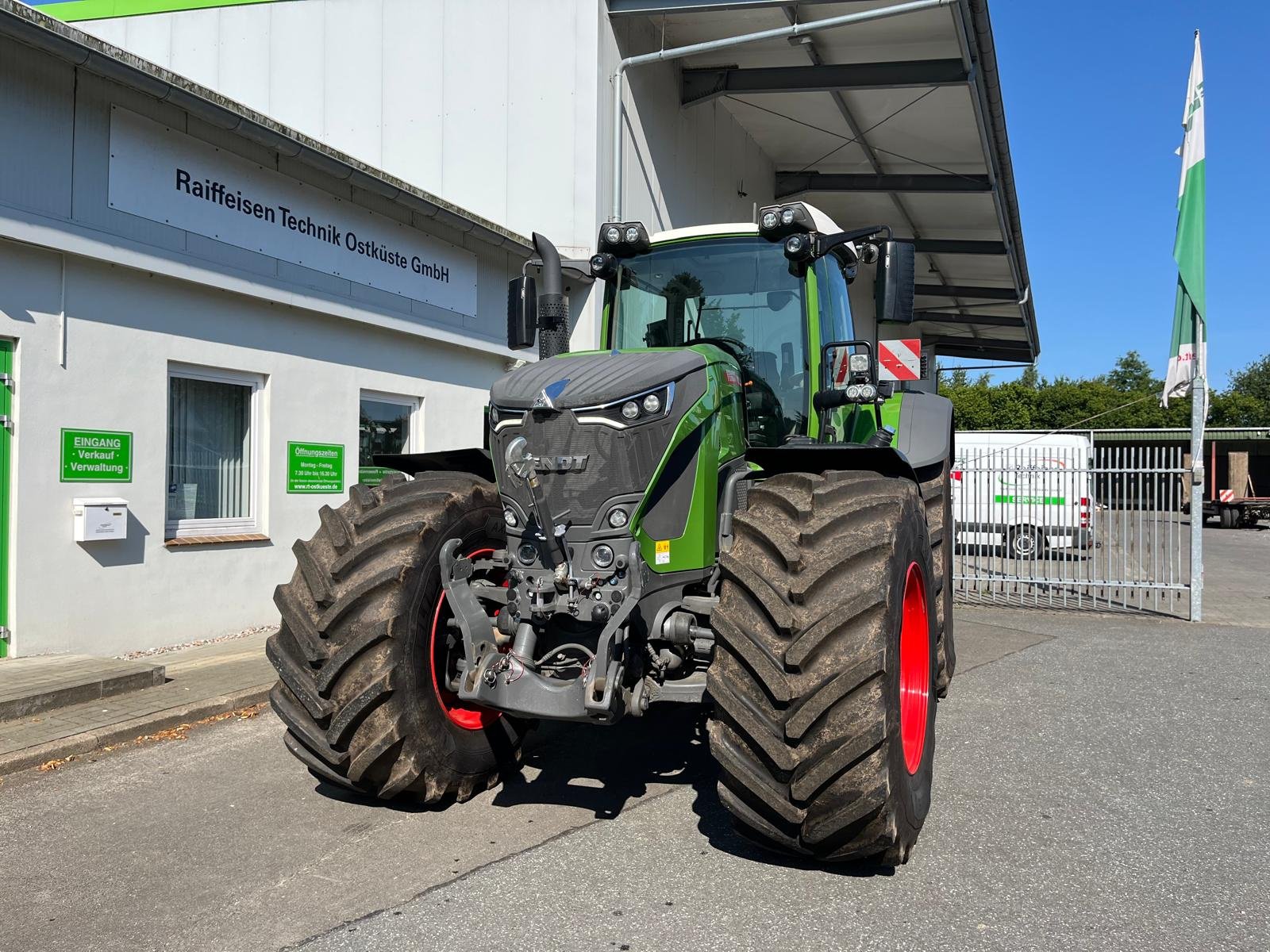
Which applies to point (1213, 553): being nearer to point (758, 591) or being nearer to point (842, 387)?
point (842, 387)

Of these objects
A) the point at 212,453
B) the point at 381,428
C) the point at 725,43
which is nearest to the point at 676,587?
the point at 212,453

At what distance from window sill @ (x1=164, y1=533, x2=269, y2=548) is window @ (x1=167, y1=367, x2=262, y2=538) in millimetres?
51

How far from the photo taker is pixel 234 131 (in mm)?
8008

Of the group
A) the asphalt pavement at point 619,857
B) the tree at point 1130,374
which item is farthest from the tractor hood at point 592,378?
the tree at point 1130,374

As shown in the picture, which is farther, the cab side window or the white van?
the white van

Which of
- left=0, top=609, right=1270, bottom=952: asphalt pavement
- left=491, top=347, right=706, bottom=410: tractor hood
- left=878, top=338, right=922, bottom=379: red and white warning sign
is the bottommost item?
left=0, top=609, right=1270, bottom=952: asphalt pavement

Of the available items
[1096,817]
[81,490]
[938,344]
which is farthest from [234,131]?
[938,344]

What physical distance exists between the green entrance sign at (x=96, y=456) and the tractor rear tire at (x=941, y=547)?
5.60 m

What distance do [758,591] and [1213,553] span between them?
2160cm

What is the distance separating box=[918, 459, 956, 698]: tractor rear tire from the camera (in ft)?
21.2

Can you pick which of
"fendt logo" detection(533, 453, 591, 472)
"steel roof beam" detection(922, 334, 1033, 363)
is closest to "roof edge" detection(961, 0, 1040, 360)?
"fendt logo" detection(533, 453, 591, 472)

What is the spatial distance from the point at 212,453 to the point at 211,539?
0.73 m

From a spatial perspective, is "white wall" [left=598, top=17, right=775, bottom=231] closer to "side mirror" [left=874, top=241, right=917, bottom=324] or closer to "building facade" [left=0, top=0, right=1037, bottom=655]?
"building facade" [left=0, top=0, right=1037, bottom=655]

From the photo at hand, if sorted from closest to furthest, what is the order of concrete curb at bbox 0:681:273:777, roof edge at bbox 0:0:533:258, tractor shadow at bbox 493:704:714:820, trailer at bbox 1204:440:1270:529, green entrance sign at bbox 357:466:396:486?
tractor shadow at bbox 493:704:714:820, concrete curb at bbox 0:681:273:777, roof edge at bbox 0:0:533:258, green entrance sign at bbox 357:466:396:486, trailer at bbox 1204:440:1270:529
